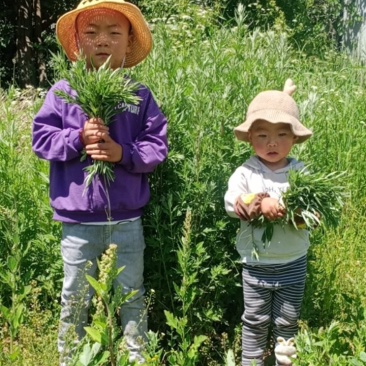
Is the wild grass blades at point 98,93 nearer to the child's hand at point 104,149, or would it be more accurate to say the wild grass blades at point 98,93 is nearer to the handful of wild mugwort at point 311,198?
the child's hand at point 104,149

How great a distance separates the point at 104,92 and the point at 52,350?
1.36 metres

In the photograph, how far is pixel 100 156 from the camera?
2.70m

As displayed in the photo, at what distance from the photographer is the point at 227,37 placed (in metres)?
3.70

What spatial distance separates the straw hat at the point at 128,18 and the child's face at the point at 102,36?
0.11ft

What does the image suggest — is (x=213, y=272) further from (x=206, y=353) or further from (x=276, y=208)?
(x=276, y=208)

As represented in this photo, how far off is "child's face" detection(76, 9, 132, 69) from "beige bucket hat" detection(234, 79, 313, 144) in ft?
2.16

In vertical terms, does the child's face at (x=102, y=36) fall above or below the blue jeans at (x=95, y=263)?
above

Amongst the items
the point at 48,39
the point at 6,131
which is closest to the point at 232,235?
the point at 6,131

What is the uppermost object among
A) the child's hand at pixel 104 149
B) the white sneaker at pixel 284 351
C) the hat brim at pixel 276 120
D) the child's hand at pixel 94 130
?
the hat brim at pixel 276 120

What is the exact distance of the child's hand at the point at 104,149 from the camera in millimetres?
2698

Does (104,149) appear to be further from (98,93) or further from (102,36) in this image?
(102,36)

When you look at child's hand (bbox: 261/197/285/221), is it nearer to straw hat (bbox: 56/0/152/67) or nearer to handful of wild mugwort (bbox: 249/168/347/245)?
handful of wild mugwort (bbox: 249/168/347/245)

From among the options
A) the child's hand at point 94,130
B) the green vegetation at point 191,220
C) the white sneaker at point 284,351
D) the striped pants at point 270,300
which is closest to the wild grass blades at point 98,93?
the child's hand at point 94,130

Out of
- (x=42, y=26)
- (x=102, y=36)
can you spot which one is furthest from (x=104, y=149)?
(x=42, y=26)
